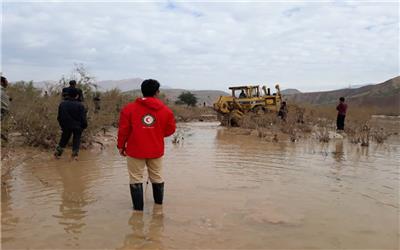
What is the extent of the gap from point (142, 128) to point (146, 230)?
1238 millimetres

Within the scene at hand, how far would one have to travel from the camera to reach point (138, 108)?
495cm

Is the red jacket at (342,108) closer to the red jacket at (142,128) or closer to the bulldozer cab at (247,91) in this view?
the bulldozer cab at (247,91)

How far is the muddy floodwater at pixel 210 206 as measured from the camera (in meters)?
4.00

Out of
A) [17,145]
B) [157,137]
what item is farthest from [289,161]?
[17,145]

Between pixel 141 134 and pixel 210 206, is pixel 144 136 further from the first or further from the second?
pixel 210 206

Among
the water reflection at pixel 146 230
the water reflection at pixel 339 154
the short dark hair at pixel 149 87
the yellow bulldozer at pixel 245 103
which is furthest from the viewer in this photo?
the yellow bulldozer at pixel 245 103

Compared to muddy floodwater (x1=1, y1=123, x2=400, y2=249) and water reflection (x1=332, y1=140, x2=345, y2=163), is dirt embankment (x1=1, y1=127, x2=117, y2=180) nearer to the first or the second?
muddy floodwater (x1=1, y1=123, x2=400, y2=249)

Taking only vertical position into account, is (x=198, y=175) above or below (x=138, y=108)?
below

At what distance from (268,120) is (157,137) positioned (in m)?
13.2

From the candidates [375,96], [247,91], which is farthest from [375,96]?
[247,91]

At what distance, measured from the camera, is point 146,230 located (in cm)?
426

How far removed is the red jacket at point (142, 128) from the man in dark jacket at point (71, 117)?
370 cm

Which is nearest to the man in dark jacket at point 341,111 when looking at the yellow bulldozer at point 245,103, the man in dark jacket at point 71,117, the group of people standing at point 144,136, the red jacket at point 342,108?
the red jacket at point 342,108

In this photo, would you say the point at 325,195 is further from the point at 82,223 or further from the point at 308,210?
the point at 82,223
